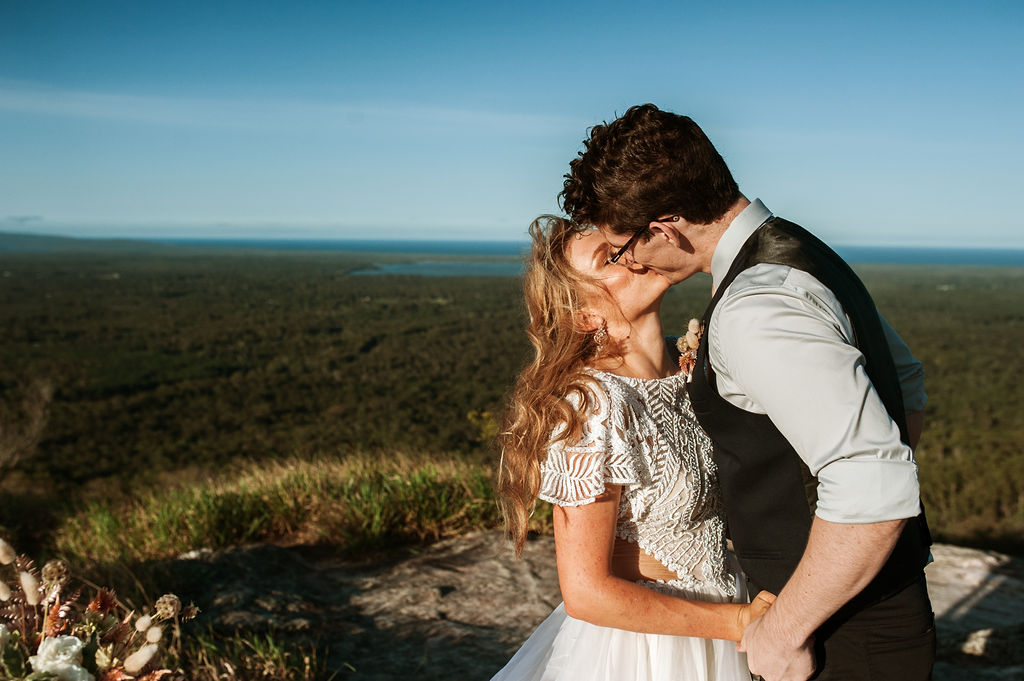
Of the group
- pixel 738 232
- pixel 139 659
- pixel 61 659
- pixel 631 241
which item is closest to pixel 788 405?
pixel 738 232

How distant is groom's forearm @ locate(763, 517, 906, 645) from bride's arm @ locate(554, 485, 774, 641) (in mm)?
232

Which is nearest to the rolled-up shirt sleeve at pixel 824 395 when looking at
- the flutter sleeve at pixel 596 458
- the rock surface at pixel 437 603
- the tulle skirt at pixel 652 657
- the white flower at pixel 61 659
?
the flutter sleeve at pixel 596 458

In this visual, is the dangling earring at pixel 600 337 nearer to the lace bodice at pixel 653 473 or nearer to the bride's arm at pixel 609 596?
the lace bodice at pixel 653 473

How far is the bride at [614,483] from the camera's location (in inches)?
57.5

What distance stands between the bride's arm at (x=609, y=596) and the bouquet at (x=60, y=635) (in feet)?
2.31

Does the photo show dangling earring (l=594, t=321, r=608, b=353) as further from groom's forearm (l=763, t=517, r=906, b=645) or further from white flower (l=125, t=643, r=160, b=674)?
white flower (l=125, t=643, r=160, b=674)

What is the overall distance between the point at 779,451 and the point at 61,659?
121 centimetres

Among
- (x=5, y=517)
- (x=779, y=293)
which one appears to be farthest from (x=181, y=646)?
(x=5, y=517)

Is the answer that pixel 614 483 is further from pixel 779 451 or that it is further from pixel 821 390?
pixel 821 390

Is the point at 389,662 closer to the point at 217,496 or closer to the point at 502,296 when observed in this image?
the point at 217,496

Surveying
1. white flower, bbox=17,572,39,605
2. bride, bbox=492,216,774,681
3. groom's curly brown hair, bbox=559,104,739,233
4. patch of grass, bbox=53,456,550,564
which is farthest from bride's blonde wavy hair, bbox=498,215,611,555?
patch of grass, bbox=53,456,550,564

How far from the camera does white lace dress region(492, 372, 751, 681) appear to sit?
4.79 feet

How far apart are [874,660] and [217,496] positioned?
4.16 m

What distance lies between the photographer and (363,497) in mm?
4379
